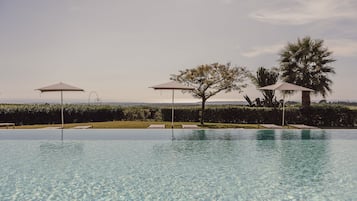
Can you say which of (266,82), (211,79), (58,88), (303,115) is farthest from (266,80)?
(58,88)

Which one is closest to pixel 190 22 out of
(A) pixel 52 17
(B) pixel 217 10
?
(B) pixel 217 10

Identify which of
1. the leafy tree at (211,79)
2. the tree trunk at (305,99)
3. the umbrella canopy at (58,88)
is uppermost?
the leafy tree at (211,79)

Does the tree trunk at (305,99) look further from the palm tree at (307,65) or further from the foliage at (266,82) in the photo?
the foliage at (266,82)

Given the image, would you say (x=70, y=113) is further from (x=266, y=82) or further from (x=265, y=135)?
(x=266, y=82)

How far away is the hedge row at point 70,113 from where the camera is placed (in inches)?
968

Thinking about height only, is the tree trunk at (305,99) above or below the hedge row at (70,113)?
above

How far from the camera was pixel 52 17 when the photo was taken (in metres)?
23.8

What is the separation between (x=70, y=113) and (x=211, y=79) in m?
10.0

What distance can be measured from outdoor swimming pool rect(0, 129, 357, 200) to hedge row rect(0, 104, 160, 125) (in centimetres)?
590

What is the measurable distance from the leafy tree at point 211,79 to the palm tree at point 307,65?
4303mm

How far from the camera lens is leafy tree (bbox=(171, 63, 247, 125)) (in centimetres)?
2367

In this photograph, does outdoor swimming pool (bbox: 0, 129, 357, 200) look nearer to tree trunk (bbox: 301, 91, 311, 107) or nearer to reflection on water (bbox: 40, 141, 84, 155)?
reflection on water (bbox: 40, 141, 84, 155)

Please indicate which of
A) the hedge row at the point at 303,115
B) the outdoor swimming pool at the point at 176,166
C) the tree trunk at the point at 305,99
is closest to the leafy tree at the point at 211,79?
the hedge row at the point at 303,115

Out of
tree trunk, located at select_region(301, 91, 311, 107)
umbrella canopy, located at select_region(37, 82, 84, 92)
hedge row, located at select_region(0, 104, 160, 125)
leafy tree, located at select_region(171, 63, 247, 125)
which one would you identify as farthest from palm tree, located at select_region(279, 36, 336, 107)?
umbrella canopy, located at select_region(37, 82, 84, 92)
